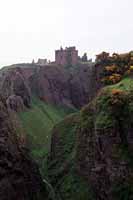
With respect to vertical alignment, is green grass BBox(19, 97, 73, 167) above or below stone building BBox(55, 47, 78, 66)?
below

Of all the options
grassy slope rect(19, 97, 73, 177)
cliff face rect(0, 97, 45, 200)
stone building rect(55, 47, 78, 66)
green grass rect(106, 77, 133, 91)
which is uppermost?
stone building rect(55, 47, 78, 66)

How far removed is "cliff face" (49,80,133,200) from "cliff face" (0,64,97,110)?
4022 cm

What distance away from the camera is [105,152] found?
30406mm

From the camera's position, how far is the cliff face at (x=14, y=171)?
84.2 ft

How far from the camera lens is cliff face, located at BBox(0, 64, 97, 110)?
2986 inches

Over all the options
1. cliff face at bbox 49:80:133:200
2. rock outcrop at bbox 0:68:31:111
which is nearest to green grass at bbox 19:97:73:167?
rock outcrop at bbox 0:68:31:111

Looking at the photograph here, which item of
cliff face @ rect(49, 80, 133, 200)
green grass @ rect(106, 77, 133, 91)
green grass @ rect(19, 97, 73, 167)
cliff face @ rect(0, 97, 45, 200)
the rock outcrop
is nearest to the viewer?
cliff face @ rect(0, 97, 45, 200)

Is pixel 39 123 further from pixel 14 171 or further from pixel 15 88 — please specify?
pixel 14 171

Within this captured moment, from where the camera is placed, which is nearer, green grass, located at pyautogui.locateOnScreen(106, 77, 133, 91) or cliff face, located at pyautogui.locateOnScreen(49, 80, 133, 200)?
cliff face, located at pyautogui.locateOnScreen(49, 80, 133, 200)

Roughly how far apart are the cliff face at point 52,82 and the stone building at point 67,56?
3.20 metres

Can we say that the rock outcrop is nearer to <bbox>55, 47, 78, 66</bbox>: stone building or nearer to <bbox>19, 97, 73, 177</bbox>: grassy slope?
<bbox>19, 97, 73, 177</bbox>: grassy slope

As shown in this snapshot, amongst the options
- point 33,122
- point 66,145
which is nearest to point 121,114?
point 66,145

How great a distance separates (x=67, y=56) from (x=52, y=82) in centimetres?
1305

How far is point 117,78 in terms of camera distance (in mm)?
38906
